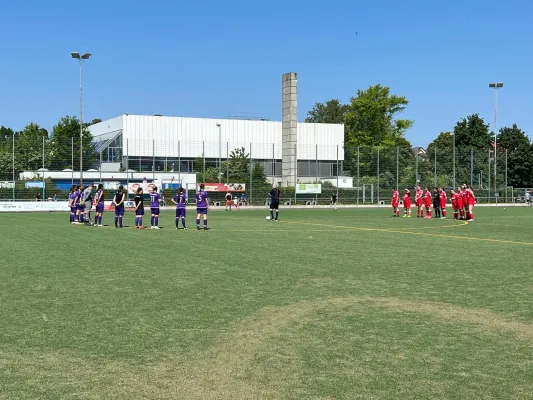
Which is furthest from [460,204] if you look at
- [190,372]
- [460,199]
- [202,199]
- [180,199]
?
[190,372]

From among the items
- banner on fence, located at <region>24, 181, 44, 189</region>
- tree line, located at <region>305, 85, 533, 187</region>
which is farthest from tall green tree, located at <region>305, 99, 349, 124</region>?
banner on fence, located at <region>24, 181, 44, 189</region>

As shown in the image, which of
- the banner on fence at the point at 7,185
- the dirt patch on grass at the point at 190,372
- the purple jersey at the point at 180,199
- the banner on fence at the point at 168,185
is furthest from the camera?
the banner on fence at the point at 168,185

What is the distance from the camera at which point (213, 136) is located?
Result: 268ft

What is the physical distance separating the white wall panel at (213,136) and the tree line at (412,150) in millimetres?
4199

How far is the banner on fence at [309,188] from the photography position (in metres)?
60.8

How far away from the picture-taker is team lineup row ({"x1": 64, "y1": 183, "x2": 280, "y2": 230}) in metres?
24.3

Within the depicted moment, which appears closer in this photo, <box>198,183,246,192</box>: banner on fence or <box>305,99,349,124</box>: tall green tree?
<box>198,183,246,192</box>: banner on fence

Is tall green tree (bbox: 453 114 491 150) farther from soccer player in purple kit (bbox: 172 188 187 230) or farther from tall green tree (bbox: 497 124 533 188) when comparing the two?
soccer player in purple kit (bbox: 172 188 187 230)

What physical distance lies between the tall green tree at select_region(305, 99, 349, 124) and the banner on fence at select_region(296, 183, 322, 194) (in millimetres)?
62283

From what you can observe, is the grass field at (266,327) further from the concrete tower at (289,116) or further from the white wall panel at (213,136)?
the concrete tower at (289,116)

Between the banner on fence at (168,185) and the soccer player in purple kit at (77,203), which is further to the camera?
the banner on fence at (168,185)

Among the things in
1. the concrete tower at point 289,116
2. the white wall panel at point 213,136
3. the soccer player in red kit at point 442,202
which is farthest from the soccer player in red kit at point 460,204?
the concrete tower at point 289,116

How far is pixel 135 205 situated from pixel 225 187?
107 ft

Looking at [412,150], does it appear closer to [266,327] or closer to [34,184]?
[34,184]
